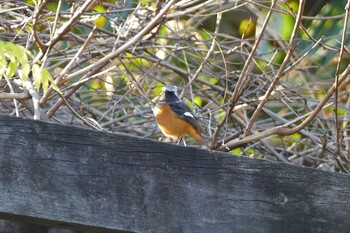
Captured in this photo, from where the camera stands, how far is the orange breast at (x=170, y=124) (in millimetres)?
4125

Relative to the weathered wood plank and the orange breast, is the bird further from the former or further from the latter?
the weathered wood plank

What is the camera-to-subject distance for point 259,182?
1.98 metres

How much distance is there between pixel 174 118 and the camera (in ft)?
13.6

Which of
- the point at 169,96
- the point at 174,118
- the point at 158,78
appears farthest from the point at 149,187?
the point at 158,78

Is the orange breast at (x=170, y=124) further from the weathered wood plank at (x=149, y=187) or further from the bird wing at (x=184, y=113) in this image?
the weathered wood plank at (x=149, y=187)

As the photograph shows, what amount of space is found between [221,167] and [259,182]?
12cm

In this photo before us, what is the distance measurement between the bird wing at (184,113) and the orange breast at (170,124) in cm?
2

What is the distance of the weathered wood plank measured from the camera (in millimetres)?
1680

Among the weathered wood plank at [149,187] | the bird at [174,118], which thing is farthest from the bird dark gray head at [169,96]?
the weathered wood plank at [149,187]

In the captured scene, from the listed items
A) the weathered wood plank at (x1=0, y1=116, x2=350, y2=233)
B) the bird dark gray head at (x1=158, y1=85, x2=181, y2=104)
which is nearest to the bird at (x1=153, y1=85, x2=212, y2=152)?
the bird dark gray head at (x1=158, y1=85, x2=181, y2=104)

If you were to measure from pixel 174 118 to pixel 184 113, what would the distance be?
65mm

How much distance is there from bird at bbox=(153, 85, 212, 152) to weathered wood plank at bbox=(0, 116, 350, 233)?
6.70ft

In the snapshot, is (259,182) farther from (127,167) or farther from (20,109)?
(20,109)

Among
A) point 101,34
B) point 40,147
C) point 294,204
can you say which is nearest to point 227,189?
point 294,204
